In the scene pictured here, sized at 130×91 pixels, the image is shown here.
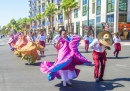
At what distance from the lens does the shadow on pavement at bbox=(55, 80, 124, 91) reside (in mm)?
6883

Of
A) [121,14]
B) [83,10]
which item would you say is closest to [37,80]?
[121,14]

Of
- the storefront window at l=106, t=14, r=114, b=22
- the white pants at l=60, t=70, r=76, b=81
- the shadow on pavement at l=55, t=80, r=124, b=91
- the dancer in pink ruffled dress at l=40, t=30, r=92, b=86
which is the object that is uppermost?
the storefront window at l=106, t=14, r=114, b=22

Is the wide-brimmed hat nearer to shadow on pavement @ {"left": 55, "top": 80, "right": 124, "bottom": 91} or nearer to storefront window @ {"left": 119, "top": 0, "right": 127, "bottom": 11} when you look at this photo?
shadow on pavement @ {"left": 55, "top": 80, "right": 124, "bottom": 91}

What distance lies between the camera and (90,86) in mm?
7242

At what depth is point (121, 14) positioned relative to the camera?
116ft

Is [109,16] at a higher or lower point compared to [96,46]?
higher

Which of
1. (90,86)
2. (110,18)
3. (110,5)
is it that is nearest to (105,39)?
(90,86)

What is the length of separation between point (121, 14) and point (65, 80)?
3016 cm

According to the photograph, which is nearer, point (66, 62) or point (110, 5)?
point (66, 62)

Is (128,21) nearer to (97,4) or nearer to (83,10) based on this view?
(97,4)

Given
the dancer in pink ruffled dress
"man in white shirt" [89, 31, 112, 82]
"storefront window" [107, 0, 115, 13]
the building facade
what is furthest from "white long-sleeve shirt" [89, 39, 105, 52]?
"storefront window" [107, 0, 115, 13]

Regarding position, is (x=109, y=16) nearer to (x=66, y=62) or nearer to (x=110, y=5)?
(x=110, y=5)

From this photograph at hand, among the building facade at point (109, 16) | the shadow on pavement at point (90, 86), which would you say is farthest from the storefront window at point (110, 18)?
the shadow on pavement at point (90, 86)

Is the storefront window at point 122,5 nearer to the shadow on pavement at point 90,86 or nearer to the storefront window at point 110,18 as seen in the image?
the storefront window at point 110,18
